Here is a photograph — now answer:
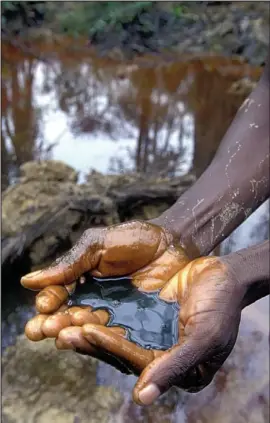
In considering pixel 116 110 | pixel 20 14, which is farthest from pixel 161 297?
pixel 20 14

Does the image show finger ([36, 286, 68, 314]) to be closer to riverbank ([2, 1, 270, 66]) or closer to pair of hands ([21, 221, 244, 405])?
pair of hands ([21, 221, 244, 405])

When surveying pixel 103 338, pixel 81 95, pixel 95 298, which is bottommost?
pixel 81 95

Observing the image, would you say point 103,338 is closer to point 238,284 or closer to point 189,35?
point 238,284

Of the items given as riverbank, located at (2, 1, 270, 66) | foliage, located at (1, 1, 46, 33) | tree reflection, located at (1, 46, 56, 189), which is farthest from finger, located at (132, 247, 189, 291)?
foliage, located at (1, 1, 46, 33)

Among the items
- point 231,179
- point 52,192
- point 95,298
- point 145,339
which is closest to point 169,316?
point 145,339

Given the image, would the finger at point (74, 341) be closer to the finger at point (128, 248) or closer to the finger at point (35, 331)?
the finger at point (35, 331)

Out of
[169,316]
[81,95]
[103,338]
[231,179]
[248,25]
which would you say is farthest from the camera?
[248,25]
